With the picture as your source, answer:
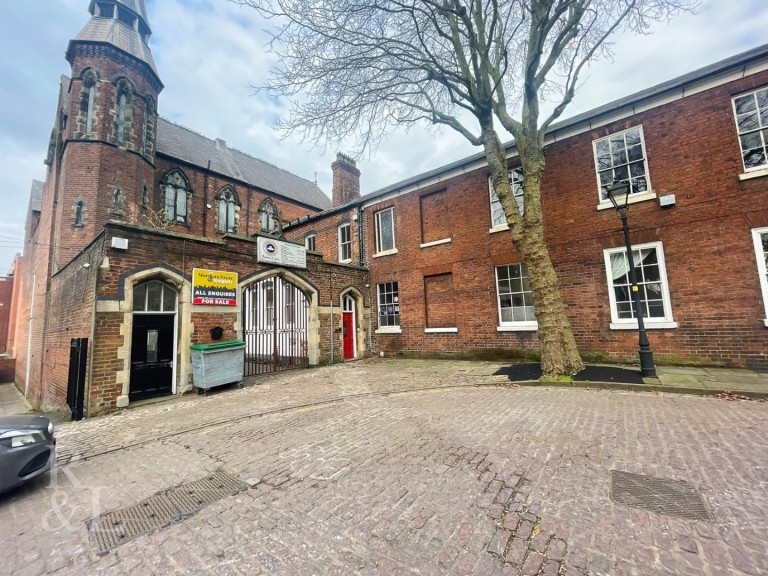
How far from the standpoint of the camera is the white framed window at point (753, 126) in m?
8.43

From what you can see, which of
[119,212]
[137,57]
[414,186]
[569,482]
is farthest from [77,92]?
[569,482]

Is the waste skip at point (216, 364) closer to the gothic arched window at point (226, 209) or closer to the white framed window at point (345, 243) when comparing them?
the white framed window at point (345, 243)

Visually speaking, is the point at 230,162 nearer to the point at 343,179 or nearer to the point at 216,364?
the point at 343,179

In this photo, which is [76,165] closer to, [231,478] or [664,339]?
[231,478]

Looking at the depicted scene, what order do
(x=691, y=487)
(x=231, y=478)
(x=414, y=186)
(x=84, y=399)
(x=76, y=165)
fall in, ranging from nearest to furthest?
(x=691, y=487) < (x=231, y=478) < (x=84, y=399) < (x=414, y=186) < (x=76, y=165)

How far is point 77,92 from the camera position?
1809cm

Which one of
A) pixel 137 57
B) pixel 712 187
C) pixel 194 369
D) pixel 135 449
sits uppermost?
pixel 137 57

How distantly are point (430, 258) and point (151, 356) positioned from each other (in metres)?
10.1

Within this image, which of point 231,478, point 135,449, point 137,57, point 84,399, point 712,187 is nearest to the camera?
point 231,478

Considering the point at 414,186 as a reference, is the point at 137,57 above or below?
above

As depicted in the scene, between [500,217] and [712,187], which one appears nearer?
[712,187]

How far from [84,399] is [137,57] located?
72.5ft

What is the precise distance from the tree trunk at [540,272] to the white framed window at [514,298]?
8.29 ft

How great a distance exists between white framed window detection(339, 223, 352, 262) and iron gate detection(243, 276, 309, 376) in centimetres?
444
